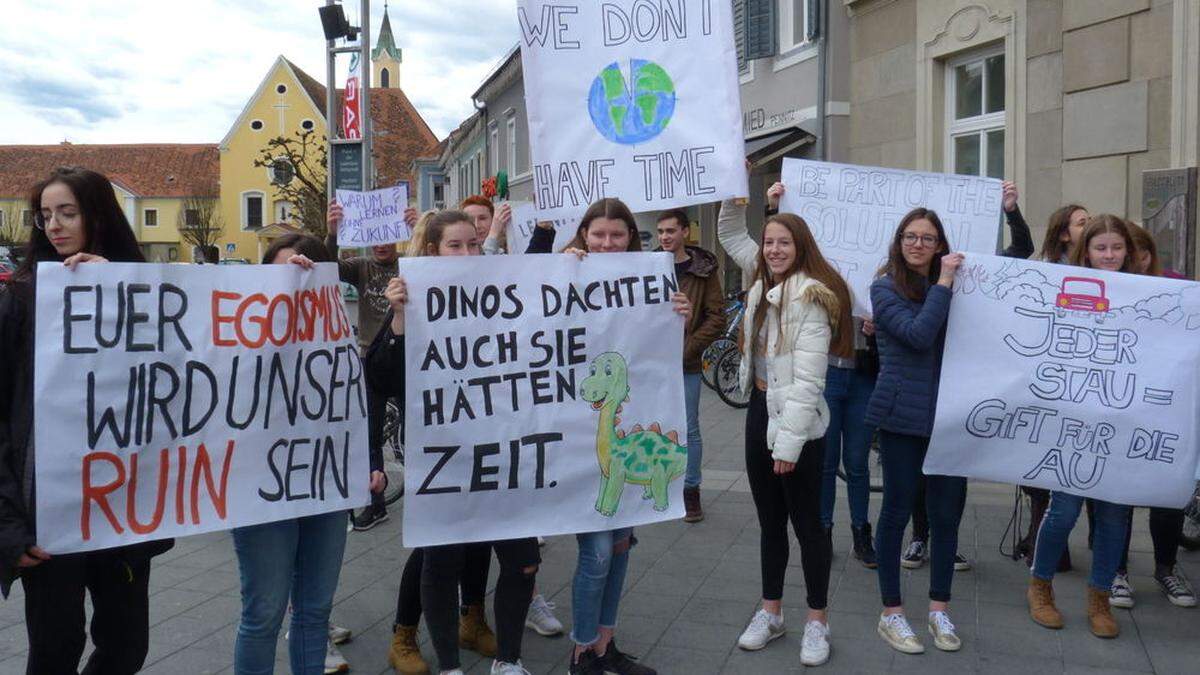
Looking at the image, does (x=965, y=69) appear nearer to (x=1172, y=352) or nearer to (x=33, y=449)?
(x=1172, y=352)

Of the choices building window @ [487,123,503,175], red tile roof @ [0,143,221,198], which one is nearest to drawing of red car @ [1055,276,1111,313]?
building window @ [487,123,503,175]

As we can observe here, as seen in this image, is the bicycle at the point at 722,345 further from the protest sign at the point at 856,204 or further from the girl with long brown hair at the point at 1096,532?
the girl with long brown hair at the point at 1096,532

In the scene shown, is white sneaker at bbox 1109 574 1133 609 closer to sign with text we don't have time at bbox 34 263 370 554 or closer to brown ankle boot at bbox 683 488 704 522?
brown ankle boot at bbox 683 488 704 522

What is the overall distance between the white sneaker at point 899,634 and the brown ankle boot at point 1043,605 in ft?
1.95

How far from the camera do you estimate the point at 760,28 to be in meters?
14.3

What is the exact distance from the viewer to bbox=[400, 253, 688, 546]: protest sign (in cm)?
347

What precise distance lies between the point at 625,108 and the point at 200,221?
72.4m

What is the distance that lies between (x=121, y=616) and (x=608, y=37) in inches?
134

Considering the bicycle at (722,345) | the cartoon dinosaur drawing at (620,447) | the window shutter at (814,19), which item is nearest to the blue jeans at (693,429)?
the cartoon dinosaur drawing at (620,447)

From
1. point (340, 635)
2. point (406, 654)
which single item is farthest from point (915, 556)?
point (340, 635)

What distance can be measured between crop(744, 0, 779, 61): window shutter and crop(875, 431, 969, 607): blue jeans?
11.0 m

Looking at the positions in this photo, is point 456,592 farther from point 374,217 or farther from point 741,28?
point 741,28

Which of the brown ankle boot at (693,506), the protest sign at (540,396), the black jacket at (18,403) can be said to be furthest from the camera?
the brown ankle boot at (693,506)

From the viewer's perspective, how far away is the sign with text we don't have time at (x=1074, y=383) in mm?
4113
